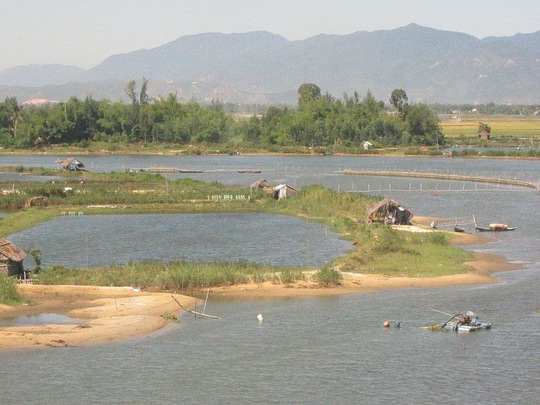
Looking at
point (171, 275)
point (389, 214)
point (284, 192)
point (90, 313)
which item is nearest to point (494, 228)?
point (389, 214)

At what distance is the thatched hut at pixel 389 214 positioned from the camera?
5034 centimetres

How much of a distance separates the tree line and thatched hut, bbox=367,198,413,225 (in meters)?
79.4

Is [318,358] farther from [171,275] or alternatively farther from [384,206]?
[384,206]

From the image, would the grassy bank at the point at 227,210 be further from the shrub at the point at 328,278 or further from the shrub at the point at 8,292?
the shrub at the point at 8,292

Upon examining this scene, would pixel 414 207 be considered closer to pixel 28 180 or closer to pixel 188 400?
pixel 28 180

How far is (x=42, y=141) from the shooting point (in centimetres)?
12700

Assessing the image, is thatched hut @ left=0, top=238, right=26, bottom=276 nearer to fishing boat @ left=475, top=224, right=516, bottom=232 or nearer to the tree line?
fishing boat @ left=475, top=224, right=516, bottom=232

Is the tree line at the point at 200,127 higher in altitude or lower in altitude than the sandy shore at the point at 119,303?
higher

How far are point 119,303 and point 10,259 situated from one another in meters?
5.39

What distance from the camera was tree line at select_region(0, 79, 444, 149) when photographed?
12825 cm

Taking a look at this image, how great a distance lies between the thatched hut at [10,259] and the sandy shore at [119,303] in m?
1.50

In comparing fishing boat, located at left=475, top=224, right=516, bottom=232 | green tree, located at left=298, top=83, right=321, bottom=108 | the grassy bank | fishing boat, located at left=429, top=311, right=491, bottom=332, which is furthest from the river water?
green tree, located at left=298, top=83, right=321, bottom=108

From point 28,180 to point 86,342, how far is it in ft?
173

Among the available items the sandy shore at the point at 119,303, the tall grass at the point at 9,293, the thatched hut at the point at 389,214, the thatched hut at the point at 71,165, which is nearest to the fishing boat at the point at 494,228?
the thatched hut at the point at 389,214
